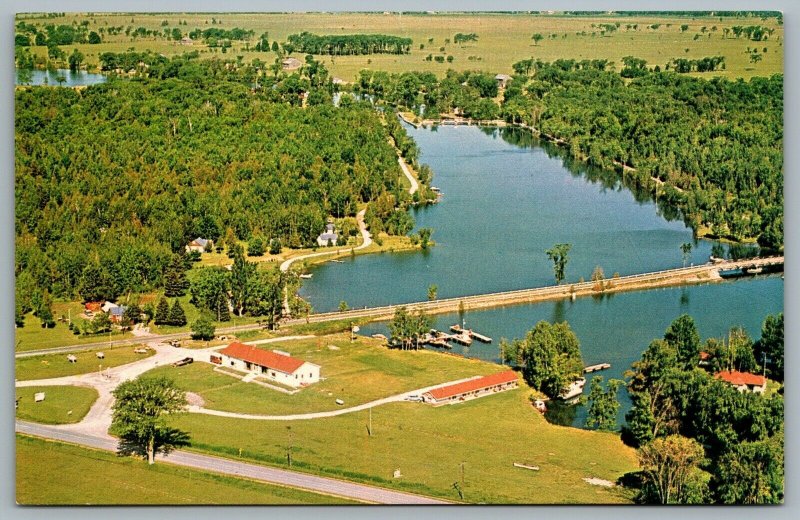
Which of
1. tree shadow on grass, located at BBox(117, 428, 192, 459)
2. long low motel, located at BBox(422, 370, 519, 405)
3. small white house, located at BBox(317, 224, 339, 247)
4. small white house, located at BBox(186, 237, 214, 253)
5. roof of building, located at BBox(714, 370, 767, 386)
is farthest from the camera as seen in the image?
small white house, located at BBox(317, 224, 339, 247)

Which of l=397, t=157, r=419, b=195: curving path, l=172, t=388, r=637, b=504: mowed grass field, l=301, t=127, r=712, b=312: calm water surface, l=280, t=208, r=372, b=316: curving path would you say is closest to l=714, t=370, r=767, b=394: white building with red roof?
l=172, t=388, r=637, b=504: mowed grass field

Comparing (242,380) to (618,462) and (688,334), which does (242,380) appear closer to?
(618,462)

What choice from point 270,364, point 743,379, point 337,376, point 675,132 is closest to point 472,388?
point 337,376

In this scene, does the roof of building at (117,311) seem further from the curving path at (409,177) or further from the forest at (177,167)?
the curving path at (409,177)

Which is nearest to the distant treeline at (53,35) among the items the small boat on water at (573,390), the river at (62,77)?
the river at (62,77)

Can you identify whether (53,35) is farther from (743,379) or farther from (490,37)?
(743,379)

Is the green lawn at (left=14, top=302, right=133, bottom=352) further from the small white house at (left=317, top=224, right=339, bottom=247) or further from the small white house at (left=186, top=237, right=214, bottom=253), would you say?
the small white house at (left=317, top=224, right=339, bottom=247)
